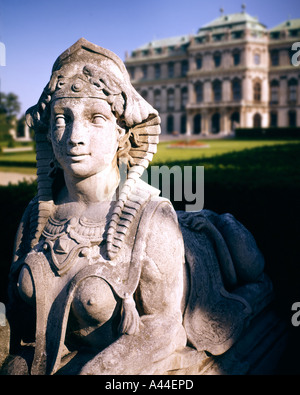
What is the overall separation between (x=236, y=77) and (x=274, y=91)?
4.60 m

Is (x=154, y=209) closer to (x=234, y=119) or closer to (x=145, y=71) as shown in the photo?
(x=234, y=119)

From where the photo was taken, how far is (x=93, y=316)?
7.20 ft

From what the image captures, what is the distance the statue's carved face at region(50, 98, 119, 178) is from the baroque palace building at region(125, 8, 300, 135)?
153 feet

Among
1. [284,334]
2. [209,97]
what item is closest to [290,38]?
[209,97]

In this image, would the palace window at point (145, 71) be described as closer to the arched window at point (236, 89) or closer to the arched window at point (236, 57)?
the arched window at point (236, 57)

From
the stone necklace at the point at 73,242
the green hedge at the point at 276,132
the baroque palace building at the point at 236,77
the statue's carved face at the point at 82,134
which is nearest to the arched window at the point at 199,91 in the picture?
the baroque palace building at the point at 236,77

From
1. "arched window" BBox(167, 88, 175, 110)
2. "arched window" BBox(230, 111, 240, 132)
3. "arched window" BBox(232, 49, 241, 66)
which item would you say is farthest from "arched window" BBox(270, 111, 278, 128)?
"arched window" BBox(167, 88, 175, 110)

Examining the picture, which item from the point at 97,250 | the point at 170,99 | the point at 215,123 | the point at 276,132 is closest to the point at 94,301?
the point at 97,250

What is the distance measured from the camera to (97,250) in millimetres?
2291

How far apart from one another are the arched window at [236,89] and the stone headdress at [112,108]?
48907 mm

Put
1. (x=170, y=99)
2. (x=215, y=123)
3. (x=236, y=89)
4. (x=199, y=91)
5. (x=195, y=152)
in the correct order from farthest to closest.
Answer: (x=170, y=99)
(x=199, y=91)
(x=215, y=123)
(x=236, y=89)
(x=195, y=152)

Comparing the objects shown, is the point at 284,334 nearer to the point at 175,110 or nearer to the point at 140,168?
the point at 140,168

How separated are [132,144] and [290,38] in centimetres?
5109

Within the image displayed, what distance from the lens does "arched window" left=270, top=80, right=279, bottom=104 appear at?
49188 millimetres
